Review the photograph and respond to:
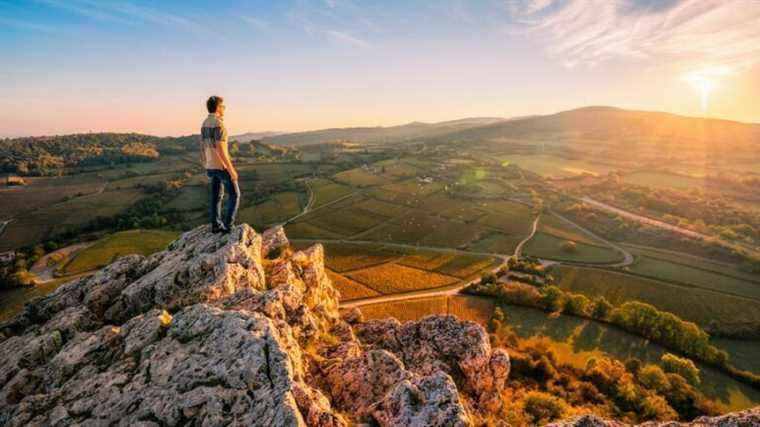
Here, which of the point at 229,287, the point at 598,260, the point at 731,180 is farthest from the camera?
the point at 731,180

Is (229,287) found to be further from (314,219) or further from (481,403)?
(314,219)

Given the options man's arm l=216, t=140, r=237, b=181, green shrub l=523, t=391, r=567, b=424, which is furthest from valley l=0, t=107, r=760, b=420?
man's arm l=216, t=140, r=237, b=181

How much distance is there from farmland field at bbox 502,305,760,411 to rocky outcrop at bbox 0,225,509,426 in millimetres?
45982

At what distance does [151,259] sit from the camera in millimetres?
22297

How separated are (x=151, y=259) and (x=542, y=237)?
396 ft

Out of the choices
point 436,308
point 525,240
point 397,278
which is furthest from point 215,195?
point 525,240

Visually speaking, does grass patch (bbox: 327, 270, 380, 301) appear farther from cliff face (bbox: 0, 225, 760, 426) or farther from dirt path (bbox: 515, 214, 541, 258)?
cliff face (bbox: 0, 225, 760, 426)

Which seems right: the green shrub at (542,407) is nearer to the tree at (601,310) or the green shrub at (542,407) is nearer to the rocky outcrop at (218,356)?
the rocky outcrop at (218,356)

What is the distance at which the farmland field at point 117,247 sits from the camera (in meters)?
97.4

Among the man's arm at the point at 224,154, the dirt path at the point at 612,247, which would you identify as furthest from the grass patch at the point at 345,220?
the man's arm at the point at 224,154

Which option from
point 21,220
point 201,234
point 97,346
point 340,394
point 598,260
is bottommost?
point 598,260

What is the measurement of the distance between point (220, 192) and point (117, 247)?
114 meters

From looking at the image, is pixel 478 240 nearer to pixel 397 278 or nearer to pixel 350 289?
pixel 397 278

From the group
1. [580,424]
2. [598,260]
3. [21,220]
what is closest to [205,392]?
[580,424]
